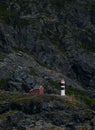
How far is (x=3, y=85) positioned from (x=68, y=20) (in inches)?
1637

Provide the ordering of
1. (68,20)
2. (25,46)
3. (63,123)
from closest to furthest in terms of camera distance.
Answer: (63,123) < (25,46) < (68,20)

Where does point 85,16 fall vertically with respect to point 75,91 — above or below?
above

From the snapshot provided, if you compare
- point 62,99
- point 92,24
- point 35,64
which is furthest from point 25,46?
point 62,99

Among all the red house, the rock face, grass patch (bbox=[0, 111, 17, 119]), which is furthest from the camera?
the rock face

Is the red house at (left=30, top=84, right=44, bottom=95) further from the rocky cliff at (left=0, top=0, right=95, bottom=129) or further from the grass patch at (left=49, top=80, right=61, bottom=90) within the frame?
the grass patch at (left=49, top=80, right=61, bottom=90)

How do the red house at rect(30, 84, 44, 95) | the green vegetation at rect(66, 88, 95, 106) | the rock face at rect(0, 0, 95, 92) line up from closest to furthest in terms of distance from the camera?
the red house at rect(30, 84, 44, 95)
the green vegetation at rect(66, 88, 95, 106)
the rock face at rect(0, 0, 95, 92)

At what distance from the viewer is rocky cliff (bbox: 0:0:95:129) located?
129 m

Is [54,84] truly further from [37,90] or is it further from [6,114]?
[6,114]

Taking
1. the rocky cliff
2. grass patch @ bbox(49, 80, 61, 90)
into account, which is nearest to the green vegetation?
the rocky cliff

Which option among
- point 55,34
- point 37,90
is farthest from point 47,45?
point 37,90

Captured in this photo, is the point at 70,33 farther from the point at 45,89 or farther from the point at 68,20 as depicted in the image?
the point at 45,89

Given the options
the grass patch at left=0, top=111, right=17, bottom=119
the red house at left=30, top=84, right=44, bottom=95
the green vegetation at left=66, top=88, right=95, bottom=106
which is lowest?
the green vegetation at left=66, top=88, right=95, bottom=106

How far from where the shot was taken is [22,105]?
99.1 m

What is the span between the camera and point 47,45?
147m
